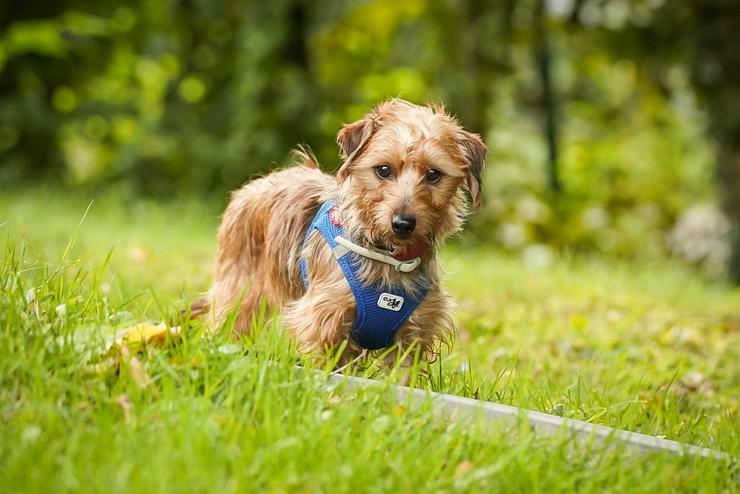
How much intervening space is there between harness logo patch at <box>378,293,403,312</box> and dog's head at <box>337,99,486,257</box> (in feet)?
0.67

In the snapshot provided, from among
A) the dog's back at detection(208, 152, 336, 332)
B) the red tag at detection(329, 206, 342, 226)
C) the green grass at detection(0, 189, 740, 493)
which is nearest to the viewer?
the green grass at detection(0, 189, 740, 493)

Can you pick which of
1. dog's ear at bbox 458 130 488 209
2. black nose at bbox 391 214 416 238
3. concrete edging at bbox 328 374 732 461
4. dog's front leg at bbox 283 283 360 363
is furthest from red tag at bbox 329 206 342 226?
concrete edging at bbox 328 374 732 461

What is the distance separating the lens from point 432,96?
12.5 meters

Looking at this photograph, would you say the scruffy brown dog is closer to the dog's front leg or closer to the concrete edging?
the dog's front leg

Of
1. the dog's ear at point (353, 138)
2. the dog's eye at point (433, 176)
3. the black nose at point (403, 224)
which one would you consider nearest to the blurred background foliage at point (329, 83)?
the dog's ear at point (353, 138)

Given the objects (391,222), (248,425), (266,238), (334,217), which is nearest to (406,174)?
(391,222)

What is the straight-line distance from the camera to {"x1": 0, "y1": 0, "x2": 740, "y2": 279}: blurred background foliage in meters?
11.5

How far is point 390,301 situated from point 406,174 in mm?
576

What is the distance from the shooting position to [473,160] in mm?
4035

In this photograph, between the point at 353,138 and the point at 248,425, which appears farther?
the point at 353,138

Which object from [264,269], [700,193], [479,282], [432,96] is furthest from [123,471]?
[700,193]

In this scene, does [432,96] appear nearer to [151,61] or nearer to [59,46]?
[151,61]

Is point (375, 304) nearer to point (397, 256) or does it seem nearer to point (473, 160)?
point (397, 256)

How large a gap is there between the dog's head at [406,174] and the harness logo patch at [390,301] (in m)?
0.20
